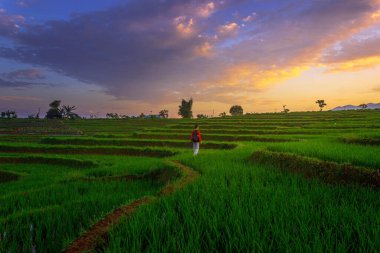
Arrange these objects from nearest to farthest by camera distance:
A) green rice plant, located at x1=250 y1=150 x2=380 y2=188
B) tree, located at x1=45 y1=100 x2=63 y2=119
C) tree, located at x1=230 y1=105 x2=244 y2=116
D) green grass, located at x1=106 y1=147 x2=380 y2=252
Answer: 1. green grass, located at x1=106 y1=147 x2=380 y2=252
2. green rice plant, located at x1=250 y1=150 x2=380 y2=188
3. tree, located at x1=45 y1=100 x2=63 y2=119
4. tree, located at x1=230 y1=105 x2=244 y2=116

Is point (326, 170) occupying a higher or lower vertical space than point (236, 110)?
lower

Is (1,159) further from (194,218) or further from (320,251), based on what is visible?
(320,251)

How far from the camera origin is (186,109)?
87.2 metres

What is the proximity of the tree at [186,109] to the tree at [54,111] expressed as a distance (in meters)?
38.2

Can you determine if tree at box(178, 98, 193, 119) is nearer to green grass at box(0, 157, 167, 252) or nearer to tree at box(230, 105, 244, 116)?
tree at box(230, 105, 244, 116)

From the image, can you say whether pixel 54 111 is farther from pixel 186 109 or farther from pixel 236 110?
pixel 236 110

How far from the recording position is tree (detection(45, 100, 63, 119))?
8211cm

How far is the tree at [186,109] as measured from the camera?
286 ft

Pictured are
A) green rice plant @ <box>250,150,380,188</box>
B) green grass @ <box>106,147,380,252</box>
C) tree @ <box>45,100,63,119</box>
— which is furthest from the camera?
tree @ <box>45,100,63,119</box>

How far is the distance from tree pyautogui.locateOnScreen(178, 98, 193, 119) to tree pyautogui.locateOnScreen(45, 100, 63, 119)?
38.2m

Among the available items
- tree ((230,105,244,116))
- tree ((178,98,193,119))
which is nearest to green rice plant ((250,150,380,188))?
tree ((178,98,193,119))

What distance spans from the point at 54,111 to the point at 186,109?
4163 centimetres

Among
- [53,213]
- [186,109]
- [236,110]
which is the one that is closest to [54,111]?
[186,109]

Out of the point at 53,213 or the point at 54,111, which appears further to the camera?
the point at 54,111
